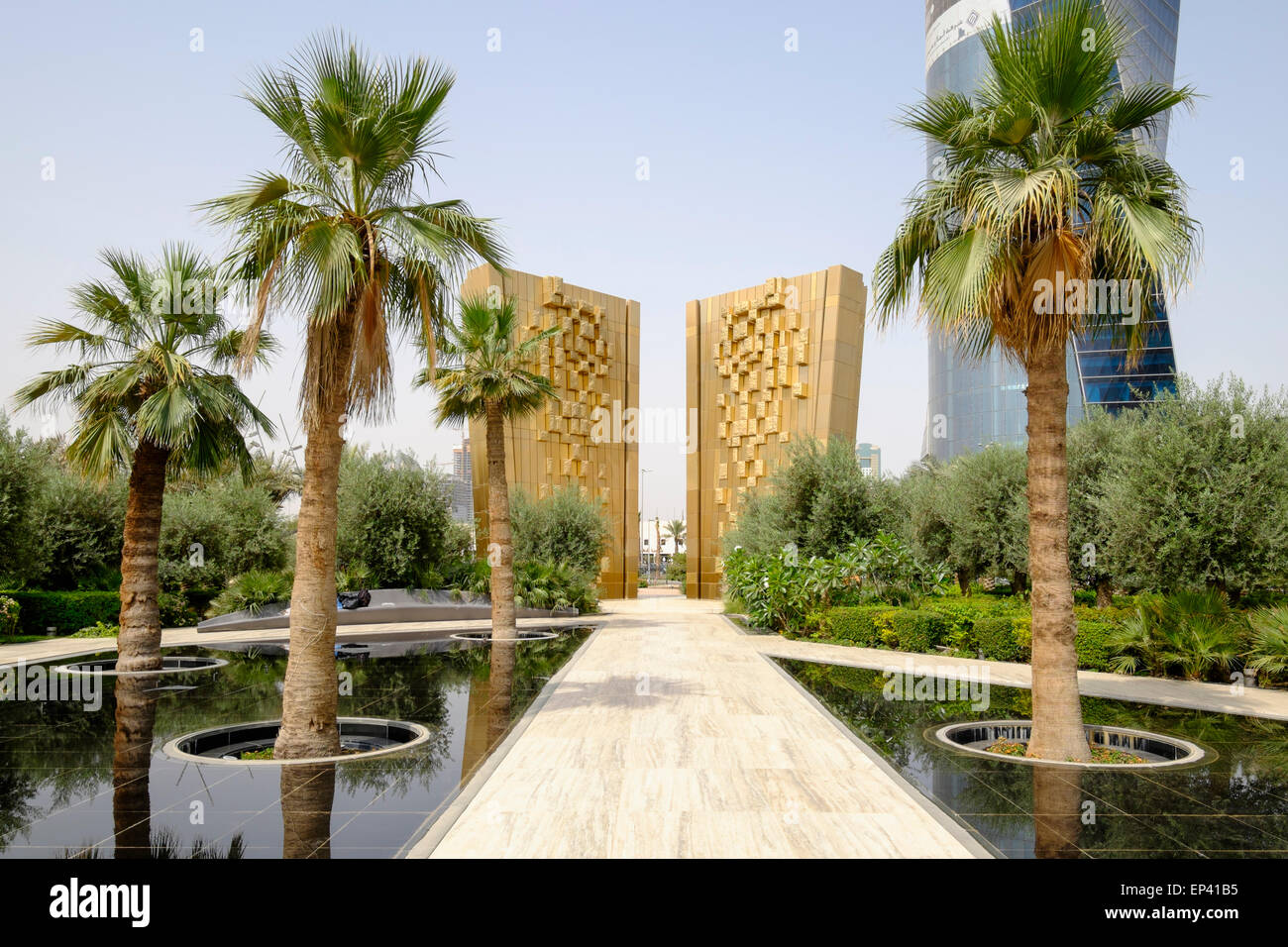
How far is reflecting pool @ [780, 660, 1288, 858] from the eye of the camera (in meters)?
5.43

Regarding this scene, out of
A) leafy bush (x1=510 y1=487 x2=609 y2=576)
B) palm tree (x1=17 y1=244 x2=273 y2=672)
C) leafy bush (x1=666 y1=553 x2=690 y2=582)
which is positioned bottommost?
leafy bush (x1=666 y1=553 x2=690 y2=582)

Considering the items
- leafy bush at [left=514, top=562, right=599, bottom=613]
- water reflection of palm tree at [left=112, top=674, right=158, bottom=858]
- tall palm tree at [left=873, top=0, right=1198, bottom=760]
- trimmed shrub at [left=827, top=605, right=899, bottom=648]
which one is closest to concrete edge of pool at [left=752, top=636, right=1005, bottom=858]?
tall palm tree at [left=873, top=0, right=1198, bottom=760]

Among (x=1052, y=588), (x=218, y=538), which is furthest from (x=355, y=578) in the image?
(x=1052, y=588)

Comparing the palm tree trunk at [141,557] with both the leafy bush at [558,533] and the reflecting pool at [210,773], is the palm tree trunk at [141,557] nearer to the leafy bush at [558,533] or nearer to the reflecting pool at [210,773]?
the reflecting pool at [210,773]

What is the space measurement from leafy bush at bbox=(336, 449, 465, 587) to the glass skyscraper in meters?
37.9

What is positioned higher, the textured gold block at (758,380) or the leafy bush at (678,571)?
the textured gold block at (758,380)

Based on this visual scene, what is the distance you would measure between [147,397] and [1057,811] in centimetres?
1272

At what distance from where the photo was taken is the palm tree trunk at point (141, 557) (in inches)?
493

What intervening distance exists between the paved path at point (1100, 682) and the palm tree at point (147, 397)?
10843 millimetres

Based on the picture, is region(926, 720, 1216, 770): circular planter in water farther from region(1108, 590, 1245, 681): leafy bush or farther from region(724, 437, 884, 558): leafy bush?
region(724, 437, 884, 558): leafy bush

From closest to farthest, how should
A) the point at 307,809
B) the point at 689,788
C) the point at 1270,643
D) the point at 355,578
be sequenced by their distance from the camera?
the point at 307,809, the point at 689,788, the point at 1270,643, the point at 355,578

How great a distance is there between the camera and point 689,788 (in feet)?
21.9

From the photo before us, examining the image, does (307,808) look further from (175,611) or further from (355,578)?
(175,611)

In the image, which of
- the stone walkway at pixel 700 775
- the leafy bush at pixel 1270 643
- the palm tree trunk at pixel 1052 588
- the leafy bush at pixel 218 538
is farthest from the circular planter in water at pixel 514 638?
the leafy bush at pixel 1270 643
